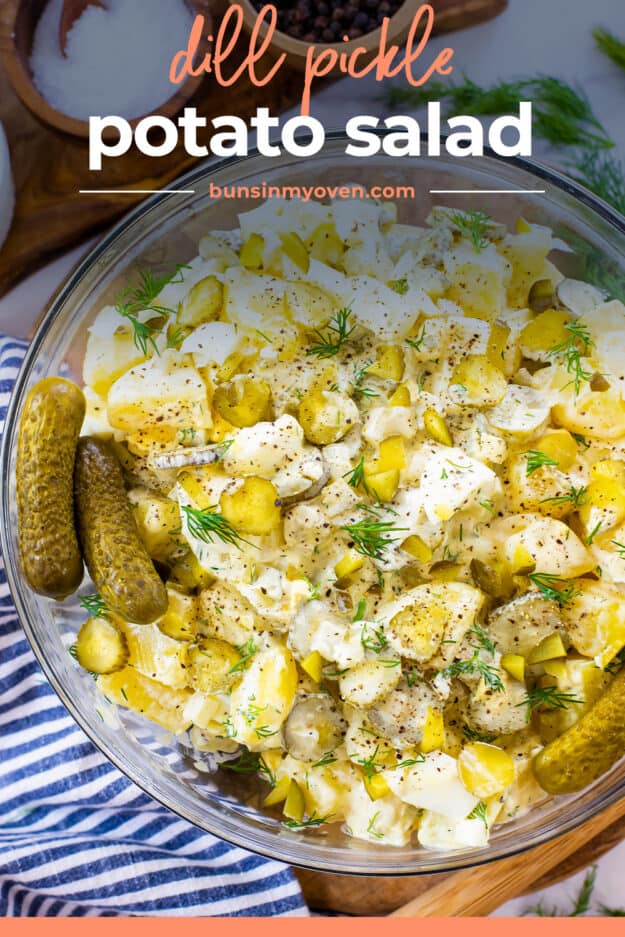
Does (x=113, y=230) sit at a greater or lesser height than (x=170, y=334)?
greater

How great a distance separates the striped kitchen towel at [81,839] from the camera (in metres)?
1.61

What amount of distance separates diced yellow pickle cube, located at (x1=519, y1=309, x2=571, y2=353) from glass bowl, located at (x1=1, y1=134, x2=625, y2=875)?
0.67 feet

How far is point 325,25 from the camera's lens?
1.57 meters

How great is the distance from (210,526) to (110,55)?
97cm

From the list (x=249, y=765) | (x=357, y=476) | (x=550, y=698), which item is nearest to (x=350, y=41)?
(x=357, y=476)

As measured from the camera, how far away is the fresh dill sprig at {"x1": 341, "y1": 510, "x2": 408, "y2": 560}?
50.6 inches

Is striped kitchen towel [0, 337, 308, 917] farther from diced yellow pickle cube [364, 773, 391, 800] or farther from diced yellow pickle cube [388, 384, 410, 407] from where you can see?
diced yellow pickle cube [388, 384, 410, 407]

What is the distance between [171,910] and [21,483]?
2.72 ft

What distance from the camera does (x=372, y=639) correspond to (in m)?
1.29

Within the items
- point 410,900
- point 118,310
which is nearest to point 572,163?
point 118,310

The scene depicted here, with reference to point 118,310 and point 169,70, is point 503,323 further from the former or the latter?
point 169,70

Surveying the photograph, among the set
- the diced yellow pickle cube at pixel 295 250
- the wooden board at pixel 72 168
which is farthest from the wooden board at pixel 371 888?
the wooden board at pixel 72 168

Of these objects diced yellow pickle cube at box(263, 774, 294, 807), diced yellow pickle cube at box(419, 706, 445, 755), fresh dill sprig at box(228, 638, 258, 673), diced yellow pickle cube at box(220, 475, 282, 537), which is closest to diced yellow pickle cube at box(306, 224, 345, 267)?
diced yellow pickle cube at box(220, 475, 282, 537)

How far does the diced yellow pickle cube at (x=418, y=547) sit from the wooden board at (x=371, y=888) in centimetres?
69
